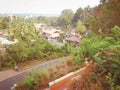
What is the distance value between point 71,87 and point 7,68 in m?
9.78

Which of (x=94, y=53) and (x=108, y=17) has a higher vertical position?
(x=108, y=17)

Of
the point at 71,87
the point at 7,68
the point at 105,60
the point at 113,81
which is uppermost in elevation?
the point at 105,60

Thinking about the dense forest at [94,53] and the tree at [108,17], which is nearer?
the dense forest at [94,53]

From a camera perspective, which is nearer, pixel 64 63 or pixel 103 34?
pixel 103 34

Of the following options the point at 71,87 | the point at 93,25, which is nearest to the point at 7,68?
the point at 93,25

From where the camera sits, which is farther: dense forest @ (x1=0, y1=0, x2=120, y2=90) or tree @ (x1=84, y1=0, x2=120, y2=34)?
tree @ (x1=84, y1=0, x2=120, y2=34)

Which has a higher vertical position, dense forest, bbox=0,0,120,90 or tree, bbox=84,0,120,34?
tree, bbox=84,0,120,34

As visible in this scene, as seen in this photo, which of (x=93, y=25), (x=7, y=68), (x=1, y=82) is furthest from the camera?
(x=7, y=68)

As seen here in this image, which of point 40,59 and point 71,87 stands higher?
point 71,87

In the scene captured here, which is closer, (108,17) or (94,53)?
(94,53)

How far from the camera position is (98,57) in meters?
3.97

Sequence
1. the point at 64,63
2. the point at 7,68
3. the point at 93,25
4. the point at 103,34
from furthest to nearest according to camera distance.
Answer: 1. the point at 7,68
2. the point at 93,25
3. the point at 64,63
4. the point at 103,34

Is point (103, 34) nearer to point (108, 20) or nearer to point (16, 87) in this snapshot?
point (108, 20)

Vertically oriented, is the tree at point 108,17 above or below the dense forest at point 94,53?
above
